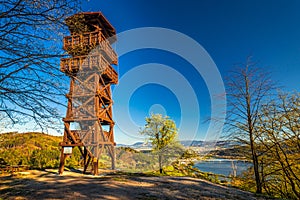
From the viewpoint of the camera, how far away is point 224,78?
6672 millimetres

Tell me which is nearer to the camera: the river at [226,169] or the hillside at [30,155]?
the river at [226,169]

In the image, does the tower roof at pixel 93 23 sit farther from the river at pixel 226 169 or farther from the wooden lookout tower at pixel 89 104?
the river at pixel 226 169

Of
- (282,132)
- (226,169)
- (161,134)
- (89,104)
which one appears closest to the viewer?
Answer: (282,132)

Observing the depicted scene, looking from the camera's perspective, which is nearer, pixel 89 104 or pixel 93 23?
pixel 89 104

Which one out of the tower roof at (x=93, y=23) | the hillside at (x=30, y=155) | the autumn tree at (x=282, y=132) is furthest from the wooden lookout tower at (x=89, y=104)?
the autumn tree at (x=282, y=132)

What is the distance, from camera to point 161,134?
14.7 m

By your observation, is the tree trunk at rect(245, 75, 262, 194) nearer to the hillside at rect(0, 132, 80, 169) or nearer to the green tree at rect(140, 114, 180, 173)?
the green tree at rect(140, 114, 180, 173)

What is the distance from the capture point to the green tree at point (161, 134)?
14312 mm

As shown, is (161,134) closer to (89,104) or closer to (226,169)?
(89,104)

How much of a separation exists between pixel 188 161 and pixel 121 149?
21.7 ft

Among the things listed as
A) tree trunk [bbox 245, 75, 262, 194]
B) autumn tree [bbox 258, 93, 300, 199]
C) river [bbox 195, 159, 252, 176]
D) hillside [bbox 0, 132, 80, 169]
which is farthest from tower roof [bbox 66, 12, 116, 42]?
hillside [bbox 0, 132, 80, 169]

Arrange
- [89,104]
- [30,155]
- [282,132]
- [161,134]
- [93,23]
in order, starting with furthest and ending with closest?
1. [161,134]
2. [30,155]
3. [93,23]
4. [89,104]
5. [282,132]

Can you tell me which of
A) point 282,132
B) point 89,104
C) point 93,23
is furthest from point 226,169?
point 93,23

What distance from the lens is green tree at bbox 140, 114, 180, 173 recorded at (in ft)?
47.0
